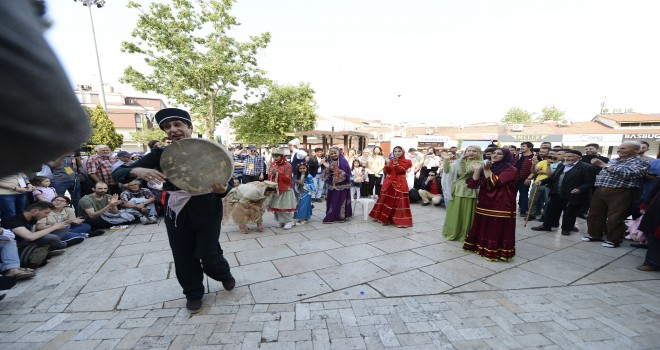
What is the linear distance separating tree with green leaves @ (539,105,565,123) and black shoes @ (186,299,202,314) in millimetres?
56097

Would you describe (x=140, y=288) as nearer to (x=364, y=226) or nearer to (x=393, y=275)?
(x=393, y=275)

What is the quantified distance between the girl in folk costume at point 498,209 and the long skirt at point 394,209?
1.86 metres

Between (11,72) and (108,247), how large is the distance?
583 centimetres

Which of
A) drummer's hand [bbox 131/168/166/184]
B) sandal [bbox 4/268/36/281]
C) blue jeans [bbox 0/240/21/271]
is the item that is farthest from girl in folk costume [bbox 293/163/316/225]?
blue jeans [bbox 0/240/21/271]

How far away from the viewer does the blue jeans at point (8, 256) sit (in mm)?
3615

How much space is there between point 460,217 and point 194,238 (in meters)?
4.52

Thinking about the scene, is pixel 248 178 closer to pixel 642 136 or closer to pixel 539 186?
pixel 539 186

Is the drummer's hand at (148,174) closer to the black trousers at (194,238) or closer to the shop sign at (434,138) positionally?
the black trousers at (194,238)

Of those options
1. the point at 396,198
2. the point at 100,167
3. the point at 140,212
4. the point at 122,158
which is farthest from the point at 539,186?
the point at 100,167

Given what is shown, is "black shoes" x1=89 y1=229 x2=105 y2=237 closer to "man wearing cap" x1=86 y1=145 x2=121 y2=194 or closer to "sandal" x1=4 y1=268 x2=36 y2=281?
"man wearing cap" x1=86 y1=145 x2=121 y2=194

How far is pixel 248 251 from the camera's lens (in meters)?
4.75

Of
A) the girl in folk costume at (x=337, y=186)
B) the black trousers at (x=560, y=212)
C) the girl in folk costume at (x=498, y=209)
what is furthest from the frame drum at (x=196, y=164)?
the black trousers at (x=560, y=212)

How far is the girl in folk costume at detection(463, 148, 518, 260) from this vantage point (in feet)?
14.2

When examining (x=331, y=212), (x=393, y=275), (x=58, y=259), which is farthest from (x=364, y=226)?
(x=58, y=259)
